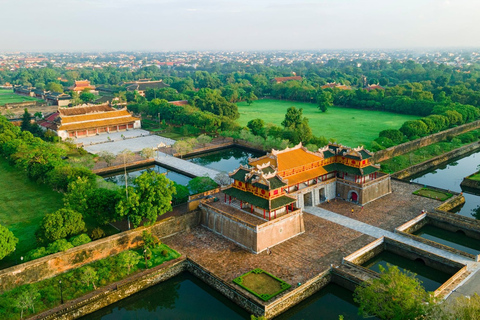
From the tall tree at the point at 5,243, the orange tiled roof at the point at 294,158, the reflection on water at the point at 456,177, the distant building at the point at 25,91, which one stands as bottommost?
the reflection on water at the point at 456,177

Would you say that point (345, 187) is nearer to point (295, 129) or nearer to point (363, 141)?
point (295, 129)

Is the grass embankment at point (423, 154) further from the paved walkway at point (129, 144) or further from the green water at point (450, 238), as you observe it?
the paved walkway at point (129, 144)

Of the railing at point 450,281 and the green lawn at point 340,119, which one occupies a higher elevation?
the green lawn at point 340,119

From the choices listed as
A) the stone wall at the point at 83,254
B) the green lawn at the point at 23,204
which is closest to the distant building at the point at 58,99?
the green lawn at the point at 23,204

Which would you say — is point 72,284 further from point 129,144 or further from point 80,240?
point 129,144

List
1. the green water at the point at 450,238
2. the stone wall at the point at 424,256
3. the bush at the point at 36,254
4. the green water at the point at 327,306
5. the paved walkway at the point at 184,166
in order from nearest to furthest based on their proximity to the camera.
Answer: the green water at the point at 327,306
the bush at the point at 36,254
the stone wall at the point at 424,256
the green water at the point at 450,238
the paved walkway at the point at 184,166

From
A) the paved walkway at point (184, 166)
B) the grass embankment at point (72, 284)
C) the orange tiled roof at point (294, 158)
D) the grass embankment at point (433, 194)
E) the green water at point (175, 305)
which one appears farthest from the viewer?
the paved walkway at point (184, 166)

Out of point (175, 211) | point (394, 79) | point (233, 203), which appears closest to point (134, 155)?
point (175, 211)

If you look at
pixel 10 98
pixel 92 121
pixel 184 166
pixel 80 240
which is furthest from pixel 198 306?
pixel 10 98
